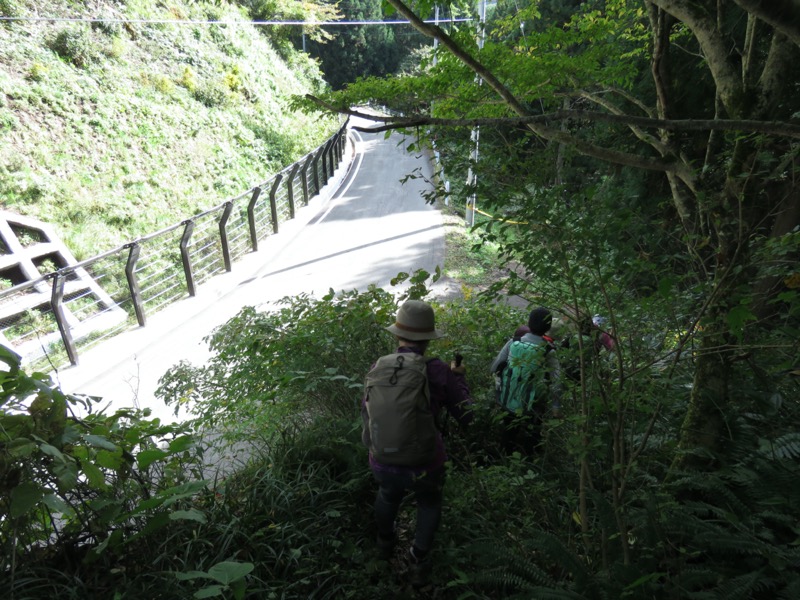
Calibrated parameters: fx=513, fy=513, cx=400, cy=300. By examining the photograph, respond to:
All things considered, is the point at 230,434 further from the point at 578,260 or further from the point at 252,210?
the point at 252,210

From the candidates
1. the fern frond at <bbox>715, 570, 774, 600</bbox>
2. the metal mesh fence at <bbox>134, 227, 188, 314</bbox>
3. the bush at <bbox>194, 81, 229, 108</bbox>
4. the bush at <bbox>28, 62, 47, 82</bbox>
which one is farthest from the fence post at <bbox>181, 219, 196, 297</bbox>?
the bush at <bbox>194, 81, 229, 108</bbox>

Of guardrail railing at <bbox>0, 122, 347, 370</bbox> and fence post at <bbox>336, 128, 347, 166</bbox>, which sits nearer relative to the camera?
guardrail railing at <bbox>0, 122, 347, 370</bbox>

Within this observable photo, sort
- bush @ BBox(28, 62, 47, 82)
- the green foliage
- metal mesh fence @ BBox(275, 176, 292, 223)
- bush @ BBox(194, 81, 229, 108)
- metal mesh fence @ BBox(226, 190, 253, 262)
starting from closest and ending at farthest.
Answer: the green foliage
metal mesh fence @ BBox(226, 190, 253, 262)
bush @ BBox(28, 62, 47, 82)
metal mesh fence @ BBox(275, 176, 292, 223)
bush @ BBox(194, 81, 229, 108)

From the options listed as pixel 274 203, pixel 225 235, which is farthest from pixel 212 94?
pixel 225 235

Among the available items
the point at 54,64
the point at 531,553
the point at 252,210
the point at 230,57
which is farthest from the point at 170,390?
the point at 230,57

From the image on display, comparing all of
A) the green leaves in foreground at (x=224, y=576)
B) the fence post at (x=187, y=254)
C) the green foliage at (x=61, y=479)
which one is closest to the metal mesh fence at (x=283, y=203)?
the fence post at (x=187, y=254)

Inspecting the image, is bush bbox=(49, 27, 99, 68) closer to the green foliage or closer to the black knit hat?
the green foliage

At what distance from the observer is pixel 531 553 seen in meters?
2.66

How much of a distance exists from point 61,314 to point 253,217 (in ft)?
17.2

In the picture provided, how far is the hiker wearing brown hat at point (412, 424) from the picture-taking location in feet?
8.64

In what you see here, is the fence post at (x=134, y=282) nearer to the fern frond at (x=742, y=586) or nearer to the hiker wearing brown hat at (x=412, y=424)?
the hiker wearing brown hat at (x=412, y=424)

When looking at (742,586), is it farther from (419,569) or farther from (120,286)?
(120,286)

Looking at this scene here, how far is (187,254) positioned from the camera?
Result: 8797 mm

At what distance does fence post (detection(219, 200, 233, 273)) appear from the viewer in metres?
9.78
